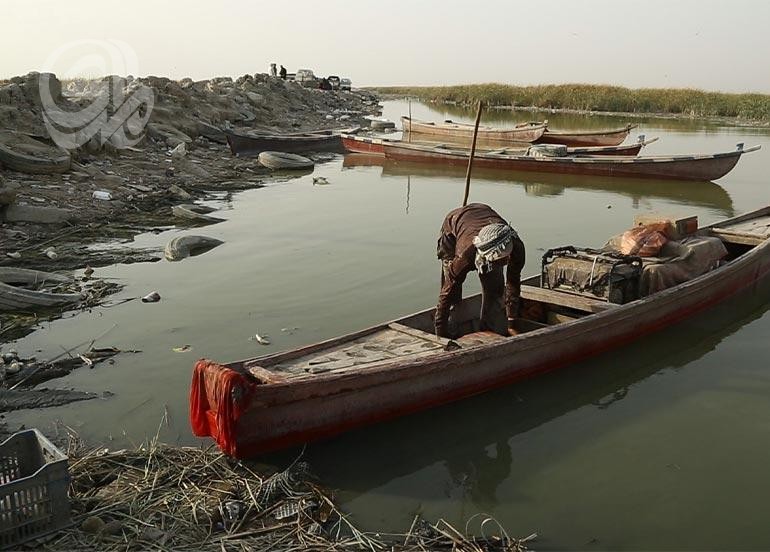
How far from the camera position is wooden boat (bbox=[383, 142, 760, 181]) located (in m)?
17.1

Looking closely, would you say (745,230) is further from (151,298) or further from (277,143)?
(277,143)

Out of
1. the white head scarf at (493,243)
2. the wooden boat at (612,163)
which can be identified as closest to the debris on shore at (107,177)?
the wooden boat at (612,163)

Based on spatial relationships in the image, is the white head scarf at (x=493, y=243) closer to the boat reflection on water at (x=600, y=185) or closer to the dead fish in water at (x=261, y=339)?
the dead fish in water at (x=261, y=339)

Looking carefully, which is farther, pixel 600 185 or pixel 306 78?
pixel 306 78

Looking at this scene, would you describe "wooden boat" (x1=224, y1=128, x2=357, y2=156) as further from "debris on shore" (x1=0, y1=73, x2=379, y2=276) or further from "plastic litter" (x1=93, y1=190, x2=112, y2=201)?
"plastic litter" (x1=93, y1=190, x2=112, y2=201)

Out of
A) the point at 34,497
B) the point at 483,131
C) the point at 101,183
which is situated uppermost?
the point at 483,131

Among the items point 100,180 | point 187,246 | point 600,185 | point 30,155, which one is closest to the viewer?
point 187,246

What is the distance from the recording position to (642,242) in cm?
745

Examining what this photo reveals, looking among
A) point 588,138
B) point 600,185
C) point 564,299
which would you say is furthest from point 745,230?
point 588,138

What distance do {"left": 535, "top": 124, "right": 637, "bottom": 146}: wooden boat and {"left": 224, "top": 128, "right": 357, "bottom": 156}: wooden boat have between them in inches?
291

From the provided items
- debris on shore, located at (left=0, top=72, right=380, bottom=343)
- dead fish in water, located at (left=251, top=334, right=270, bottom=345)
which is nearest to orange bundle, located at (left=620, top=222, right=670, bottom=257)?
dead fish in water, located at (left=251, top=334, right=270, bottom=345)

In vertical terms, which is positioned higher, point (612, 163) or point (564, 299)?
point (612, 163)

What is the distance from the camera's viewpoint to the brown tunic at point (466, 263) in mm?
5688

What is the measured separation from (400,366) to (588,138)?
2100cm
